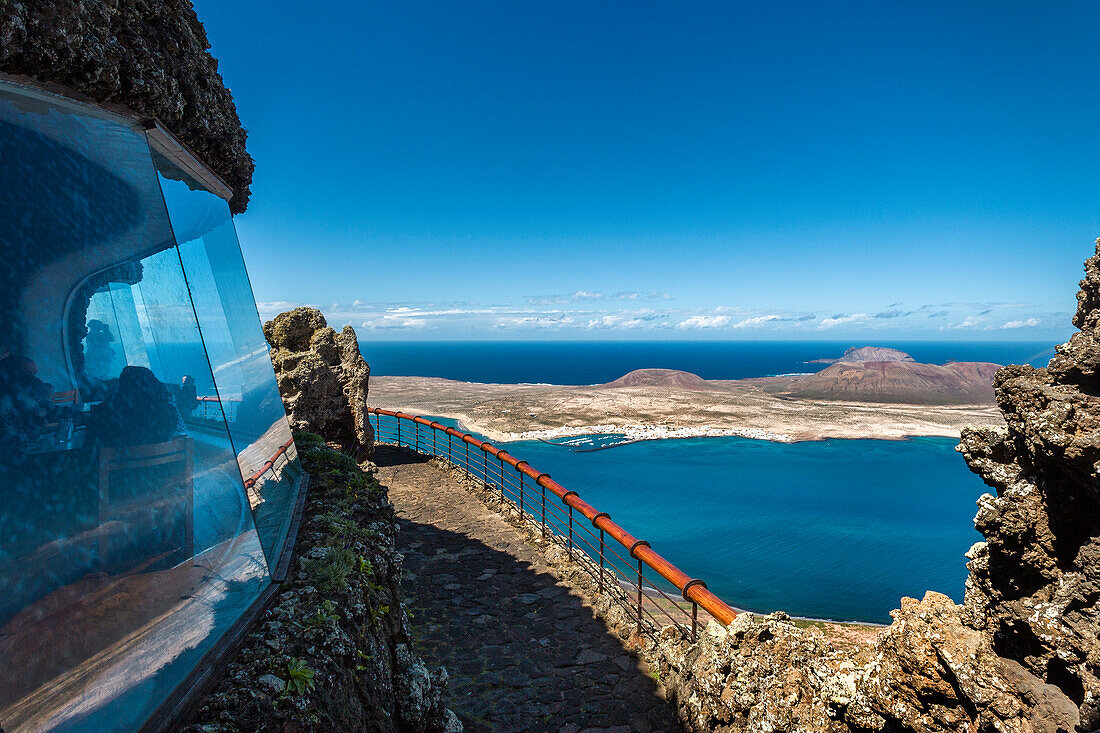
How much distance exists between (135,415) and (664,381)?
5449cm

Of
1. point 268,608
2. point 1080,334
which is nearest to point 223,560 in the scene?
point 268,608

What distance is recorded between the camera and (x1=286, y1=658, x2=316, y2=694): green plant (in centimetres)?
188

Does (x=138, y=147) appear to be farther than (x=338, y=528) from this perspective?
No

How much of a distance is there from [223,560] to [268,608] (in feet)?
1.03

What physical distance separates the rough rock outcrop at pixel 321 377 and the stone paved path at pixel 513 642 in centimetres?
245

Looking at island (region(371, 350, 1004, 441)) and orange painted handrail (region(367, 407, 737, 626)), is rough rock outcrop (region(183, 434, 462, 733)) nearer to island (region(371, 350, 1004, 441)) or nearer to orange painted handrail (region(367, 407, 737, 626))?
orange painted handrail (region(367, 407, 737, 626))

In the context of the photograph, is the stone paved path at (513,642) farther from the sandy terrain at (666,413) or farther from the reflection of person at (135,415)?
the sandy terrain at (666,413)

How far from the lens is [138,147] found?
2.36m

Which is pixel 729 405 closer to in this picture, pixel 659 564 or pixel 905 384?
pixel 905 384

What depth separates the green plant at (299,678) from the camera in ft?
6.15

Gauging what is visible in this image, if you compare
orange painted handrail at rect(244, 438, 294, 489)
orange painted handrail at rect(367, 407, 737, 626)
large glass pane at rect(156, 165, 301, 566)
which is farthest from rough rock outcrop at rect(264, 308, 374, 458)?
orange painted handrail at rect(244, 438, 294, 489)

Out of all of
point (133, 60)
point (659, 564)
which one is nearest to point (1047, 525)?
point (659, 564)

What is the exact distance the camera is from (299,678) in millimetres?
1913

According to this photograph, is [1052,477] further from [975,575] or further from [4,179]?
[4,179]
